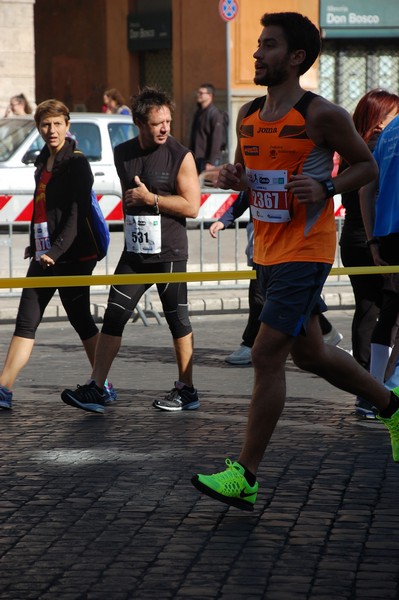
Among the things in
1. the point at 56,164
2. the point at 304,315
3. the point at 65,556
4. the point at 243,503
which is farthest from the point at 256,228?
the point at 56,164

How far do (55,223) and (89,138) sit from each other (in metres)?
12.5

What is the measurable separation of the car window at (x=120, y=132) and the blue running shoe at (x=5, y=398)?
1284 cm

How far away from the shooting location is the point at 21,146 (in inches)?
800

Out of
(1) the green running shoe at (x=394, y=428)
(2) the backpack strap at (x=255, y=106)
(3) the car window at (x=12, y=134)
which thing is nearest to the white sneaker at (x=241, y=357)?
(1) the green running shoe at (x=394, y=428)

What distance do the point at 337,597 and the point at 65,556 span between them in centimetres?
104

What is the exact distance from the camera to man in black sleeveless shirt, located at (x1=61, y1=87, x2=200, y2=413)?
831cm

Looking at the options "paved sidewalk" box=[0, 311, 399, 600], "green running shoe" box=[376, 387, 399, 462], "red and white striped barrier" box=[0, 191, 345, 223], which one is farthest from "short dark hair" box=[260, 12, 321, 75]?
"red and white striped barrier" box=[0, 191, 345, 223]

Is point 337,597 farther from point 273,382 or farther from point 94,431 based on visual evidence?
point 94,431

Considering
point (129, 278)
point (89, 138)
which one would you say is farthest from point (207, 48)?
point (129, 278)

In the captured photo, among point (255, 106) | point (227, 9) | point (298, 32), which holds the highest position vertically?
point (227, 9)

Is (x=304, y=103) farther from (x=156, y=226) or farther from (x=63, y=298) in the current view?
(x=63, y=298)

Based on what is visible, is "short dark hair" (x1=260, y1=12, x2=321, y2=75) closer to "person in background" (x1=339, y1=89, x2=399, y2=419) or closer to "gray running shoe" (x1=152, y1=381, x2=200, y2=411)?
"person in background" (x1=339, y1=89, x2=399, y2=419)

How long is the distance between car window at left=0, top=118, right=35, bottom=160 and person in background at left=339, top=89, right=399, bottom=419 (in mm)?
12408

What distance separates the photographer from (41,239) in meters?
8.61
